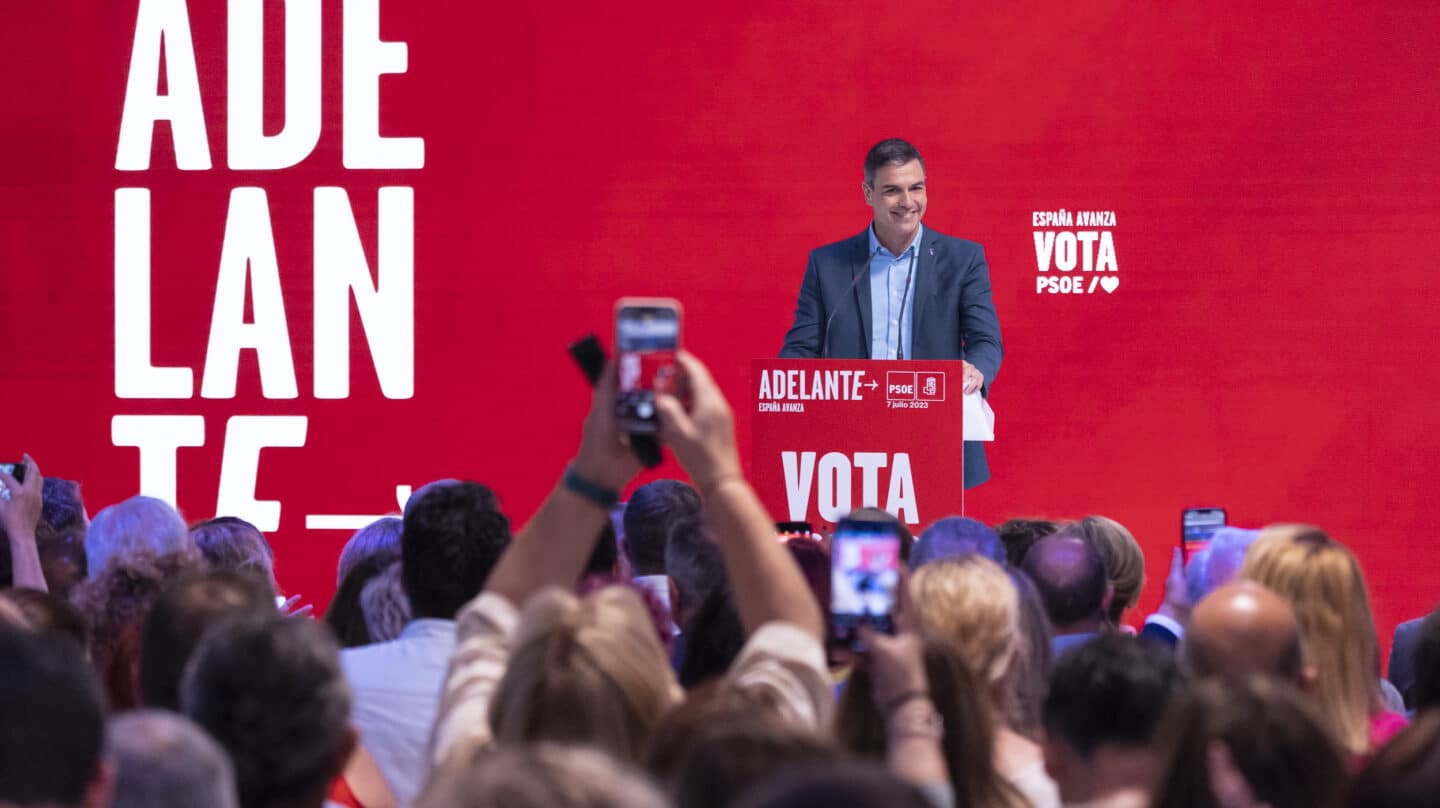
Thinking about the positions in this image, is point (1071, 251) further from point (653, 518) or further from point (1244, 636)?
point (1244, 636)

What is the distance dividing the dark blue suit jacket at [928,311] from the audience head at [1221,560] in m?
2.40

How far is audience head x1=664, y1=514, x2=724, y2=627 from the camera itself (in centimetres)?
344

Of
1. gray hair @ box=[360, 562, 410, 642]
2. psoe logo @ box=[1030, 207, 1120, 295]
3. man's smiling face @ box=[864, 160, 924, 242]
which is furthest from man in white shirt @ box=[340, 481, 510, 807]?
psoe logo @ box=[1030, 207, 1120, 295]

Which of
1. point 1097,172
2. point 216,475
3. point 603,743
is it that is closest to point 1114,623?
point 603,743

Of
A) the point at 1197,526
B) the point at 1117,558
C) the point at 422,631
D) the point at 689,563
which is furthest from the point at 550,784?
the point at 1197,526

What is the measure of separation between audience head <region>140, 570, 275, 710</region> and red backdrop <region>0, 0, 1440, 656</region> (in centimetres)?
470

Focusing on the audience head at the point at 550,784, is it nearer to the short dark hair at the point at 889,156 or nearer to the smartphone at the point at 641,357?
the smartphone at the point at 641,357

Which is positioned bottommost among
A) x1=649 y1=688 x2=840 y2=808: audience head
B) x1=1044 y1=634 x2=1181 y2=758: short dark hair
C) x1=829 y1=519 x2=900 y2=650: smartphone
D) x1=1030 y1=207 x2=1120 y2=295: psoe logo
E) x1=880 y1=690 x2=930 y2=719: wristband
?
x1=1044 y1=634 x2=1181 y2=758: short dark hair

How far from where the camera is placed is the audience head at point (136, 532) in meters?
3.45

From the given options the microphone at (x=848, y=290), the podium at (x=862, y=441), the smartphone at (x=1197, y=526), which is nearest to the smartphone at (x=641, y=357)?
the smartphone at (x=1197, y=526)

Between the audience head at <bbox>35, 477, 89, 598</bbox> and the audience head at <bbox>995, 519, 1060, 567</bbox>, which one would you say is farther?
the audience head at <bbox>995, 519, 1060, 567</bbox>

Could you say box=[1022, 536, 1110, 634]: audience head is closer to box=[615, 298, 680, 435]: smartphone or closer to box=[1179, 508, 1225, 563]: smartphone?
box=[1179, 508, 1225, 563]: smartphone

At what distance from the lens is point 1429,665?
2.39 metres

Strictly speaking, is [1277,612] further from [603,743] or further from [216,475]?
[216,475]
